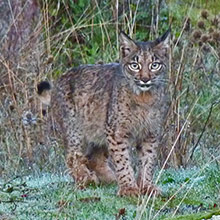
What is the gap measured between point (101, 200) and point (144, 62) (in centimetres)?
133

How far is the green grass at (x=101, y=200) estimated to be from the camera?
5473mm

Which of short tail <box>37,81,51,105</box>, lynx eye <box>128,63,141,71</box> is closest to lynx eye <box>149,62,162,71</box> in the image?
lynx eye <box>128,63,141,71</box>

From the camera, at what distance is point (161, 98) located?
22.9 ft

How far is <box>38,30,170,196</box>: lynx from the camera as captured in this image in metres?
6.75

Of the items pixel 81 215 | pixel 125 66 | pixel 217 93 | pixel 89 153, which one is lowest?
pixel 217 93

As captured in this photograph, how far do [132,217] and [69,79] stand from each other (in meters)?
2.56

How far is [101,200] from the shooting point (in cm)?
613

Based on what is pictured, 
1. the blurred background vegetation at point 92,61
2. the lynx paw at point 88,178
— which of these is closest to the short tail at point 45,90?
the blurred background vegetation at point 92,61

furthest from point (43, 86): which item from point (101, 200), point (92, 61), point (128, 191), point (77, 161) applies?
point (92, 61)

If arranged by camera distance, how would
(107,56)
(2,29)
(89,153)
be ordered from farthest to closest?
(2,29)
(107,56)
(89,153)

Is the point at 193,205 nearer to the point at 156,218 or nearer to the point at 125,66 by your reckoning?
the point at 156,218

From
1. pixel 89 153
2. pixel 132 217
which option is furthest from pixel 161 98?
pixel 132 217

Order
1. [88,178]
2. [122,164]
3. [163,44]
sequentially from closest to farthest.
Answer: [122,164]
[163,44]
[88,178]

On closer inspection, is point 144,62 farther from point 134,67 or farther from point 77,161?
point 77,161
